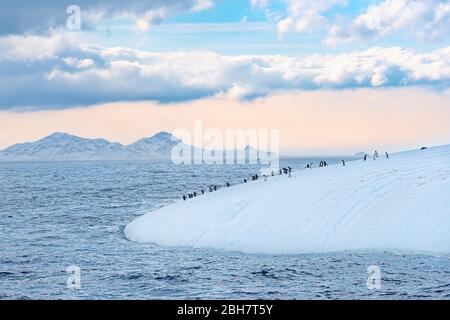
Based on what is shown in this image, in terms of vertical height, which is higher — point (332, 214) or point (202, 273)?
point (332, 214)

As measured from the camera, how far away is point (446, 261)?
32.1 m

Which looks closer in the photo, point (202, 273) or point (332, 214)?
point (202, 273)

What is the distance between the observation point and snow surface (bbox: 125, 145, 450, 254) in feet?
116

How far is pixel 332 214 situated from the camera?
3844cm

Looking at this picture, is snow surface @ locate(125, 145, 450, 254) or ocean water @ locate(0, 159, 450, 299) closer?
ocean water @ locate(0, 159, 450, 299)

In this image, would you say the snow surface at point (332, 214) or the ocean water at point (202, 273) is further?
the snow surface at point (332, 214)

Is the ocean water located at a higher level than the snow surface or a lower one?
lower

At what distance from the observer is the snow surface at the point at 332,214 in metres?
35.5

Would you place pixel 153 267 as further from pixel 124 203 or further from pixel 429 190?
pixel 124 203

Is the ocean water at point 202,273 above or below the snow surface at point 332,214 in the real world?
below
